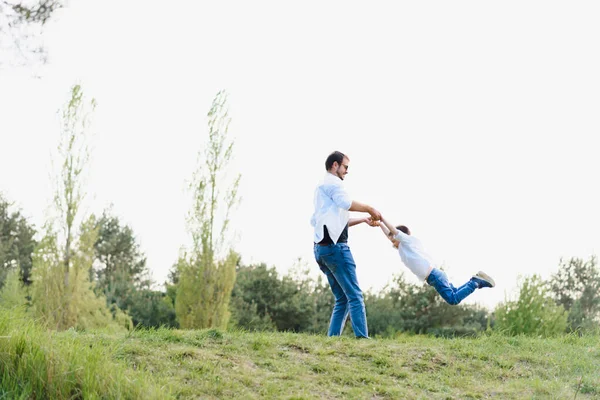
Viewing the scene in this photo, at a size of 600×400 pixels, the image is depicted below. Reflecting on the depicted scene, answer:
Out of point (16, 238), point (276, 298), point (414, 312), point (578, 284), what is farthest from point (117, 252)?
point (578, 284)

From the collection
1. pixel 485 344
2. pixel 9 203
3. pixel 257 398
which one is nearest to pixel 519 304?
→ pixel 485 344

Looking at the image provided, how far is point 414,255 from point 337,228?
148 cm

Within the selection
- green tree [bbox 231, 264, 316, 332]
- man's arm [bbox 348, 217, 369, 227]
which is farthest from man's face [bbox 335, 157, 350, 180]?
green tree [bbox 231, 264, 316, 332]

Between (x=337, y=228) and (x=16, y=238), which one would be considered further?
(x=16, y=238)

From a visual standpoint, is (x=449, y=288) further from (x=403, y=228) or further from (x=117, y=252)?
(x=117, y=252)

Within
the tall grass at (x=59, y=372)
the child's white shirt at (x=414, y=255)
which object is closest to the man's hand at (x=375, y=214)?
the child's white shirt at (x=414, y=255)

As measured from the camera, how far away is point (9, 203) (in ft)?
121

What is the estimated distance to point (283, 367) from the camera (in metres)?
7.00

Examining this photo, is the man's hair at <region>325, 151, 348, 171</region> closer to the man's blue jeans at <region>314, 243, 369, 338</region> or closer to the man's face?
the man's face

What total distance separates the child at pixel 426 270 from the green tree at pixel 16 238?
1120 inches

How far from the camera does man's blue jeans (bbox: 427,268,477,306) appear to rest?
28.4ft

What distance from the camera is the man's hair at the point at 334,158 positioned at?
8.21 m

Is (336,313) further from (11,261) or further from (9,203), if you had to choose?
(9,203)

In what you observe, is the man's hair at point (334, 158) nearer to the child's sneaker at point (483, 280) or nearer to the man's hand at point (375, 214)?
the man's hand at point (375, 214)
